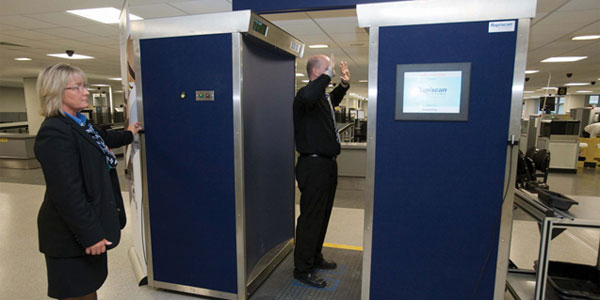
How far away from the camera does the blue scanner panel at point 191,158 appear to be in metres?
2.28

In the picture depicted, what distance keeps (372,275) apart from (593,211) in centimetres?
134

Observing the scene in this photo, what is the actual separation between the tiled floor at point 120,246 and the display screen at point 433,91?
1.98 m

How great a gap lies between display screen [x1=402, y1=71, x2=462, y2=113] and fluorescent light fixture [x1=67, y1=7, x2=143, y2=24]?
14.4ft

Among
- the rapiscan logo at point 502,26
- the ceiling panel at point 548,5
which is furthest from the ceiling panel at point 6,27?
the ceiling panel at point 548,5

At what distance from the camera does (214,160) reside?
92.3 inches

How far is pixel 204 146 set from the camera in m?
2.35

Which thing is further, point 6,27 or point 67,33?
point 67,33

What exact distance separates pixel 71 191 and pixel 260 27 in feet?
5.08

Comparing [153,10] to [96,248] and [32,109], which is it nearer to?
[96,248]

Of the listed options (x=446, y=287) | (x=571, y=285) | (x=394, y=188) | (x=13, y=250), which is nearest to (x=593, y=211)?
(x=571, y=285)

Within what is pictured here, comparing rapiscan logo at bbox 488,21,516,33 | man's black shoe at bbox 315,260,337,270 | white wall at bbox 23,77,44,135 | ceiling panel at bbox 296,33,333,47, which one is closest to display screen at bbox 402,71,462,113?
rapiscan logo at bbox 488,21,516,33

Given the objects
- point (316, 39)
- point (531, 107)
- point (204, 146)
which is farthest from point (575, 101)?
point (204, 146)

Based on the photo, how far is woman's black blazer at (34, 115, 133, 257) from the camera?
1.47 m

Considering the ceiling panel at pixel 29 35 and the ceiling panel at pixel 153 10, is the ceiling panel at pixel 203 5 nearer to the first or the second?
the ceiling panel at pixel 153 10
